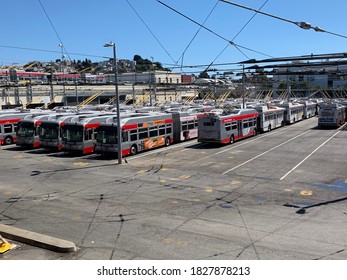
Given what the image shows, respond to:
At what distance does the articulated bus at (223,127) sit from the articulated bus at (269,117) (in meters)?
4.76

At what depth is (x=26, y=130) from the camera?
3241 centimetres

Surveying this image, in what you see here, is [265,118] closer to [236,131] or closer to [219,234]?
[236,131]

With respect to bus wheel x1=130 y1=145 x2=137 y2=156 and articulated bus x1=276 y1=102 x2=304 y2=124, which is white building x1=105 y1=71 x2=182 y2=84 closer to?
bus wheel x1=130 y1=145 x2=137 y2=156

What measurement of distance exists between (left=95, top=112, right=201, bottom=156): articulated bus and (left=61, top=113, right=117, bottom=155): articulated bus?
4.20ft

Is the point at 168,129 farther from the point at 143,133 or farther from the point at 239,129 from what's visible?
the point at 239,129

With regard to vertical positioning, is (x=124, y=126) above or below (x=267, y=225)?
above

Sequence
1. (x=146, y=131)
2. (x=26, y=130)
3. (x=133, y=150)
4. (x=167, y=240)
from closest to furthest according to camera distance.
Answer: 1. (x=167, y=240)
2. (x=133, y=150)
3. (x=146, y=131)
4. (x=26, y=130)

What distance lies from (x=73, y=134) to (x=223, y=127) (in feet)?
37.7

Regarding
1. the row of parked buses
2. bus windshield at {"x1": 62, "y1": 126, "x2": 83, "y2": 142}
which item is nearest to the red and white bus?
the row of parked buses

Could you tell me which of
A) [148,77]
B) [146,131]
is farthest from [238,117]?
[148,77]


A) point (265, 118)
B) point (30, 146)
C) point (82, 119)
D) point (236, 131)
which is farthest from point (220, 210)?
point (265, 118)

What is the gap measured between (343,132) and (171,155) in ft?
69.3

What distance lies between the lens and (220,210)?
1361 cm

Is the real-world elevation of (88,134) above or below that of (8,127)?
below
